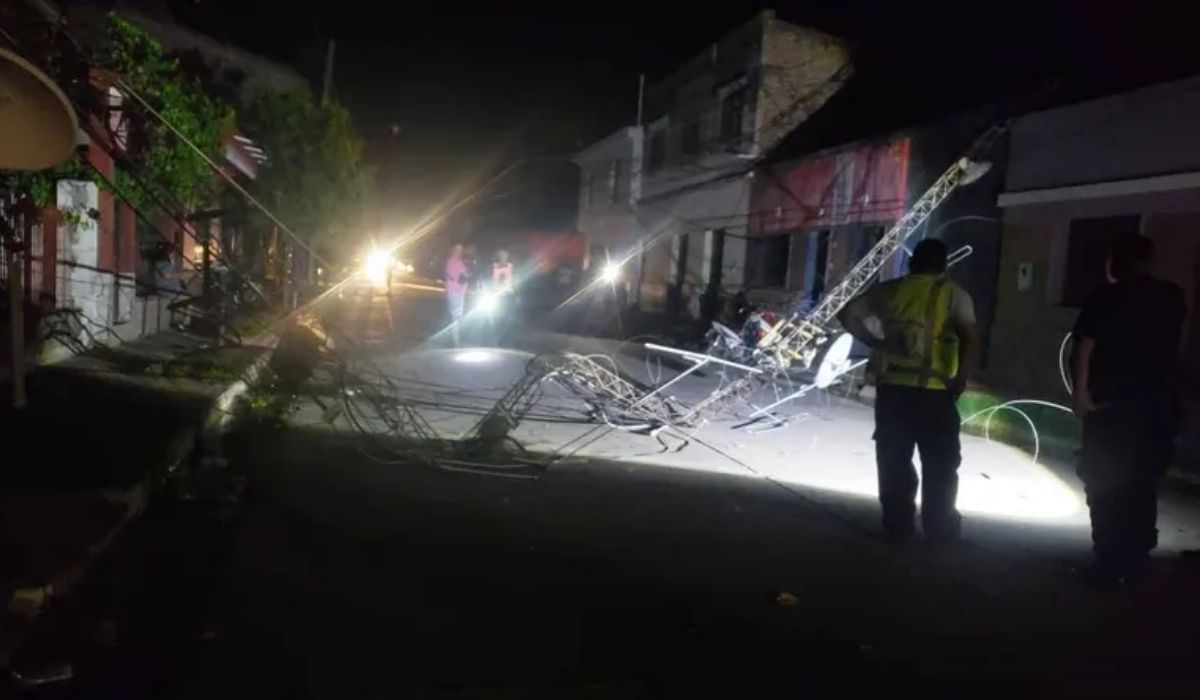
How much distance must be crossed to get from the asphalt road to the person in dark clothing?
30 centimetres

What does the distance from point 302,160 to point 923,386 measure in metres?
20.9

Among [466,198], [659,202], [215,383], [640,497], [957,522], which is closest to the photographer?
[957,522]

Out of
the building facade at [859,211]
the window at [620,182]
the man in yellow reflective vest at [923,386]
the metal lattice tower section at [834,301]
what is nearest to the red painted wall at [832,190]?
the building facade at [859,211]

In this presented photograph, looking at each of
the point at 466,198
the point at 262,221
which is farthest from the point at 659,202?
the point at 466,198

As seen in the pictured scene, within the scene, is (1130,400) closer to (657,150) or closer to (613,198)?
(657,150)

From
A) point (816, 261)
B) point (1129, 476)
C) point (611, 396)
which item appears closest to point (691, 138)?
Result: point (816, 261)

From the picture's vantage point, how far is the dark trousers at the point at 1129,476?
5180mm

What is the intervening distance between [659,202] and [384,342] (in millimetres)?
14268

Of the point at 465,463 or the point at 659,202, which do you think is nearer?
the point at 465,463

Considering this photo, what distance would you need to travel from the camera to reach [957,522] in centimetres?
587

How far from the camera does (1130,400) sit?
17.1 feet

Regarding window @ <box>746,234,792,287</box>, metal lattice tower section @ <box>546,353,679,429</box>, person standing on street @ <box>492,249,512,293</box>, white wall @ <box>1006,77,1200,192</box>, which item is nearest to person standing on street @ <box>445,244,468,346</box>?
person standing on street @ <box>492,249,512,293</box>

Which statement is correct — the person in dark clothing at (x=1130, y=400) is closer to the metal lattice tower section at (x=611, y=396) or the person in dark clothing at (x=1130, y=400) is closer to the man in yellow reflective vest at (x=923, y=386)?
the man in yellow reflective vest at (x=923, y=386)

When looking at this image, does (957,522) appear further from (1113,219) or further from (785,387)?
(1113,219)
